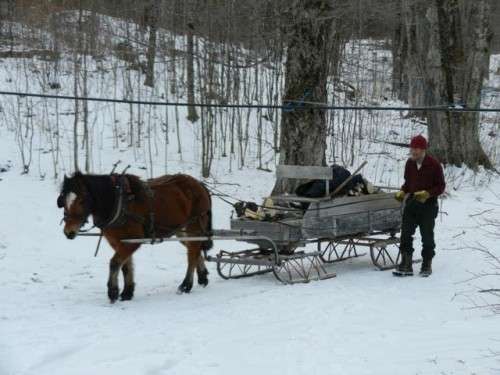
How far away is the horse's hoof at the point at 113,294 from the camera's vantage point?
7930mm

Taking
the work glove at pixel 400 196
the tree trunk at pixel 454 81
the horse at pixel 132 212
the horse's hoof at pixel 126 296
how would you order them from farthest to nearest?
the tree trunk at pixel 454 81, the work glove at pixel 400 196, the horse's hoof at pixel 126 296, the horse at pixel 132 212

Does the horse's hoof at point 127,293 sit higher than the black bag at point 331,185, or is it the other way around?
the black bag at point 331,185

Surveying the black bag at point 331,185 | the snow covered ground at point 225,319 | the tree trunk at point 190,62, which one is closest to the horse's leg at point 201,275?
the snow covered ground at point 225,319

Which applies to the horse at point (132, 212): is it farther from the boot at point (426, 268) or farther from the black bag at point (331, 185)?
the boot at point (426, 268)

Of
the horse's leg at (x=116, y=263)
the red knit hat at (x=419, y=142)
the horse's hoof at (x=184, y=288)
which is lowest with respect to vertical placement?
the horse's hoof at (x=184, y=288)

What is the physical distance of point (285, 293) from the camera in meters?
8.37

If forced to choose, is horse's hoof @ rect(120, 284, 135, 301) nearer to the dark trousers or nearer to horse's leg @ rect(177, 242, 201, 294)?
horse's leg @ rect(177, 242, 201, 294)

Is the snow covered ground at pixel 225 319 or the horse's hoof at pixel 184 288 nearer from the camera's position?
the snow covered ground at pixel 225 319

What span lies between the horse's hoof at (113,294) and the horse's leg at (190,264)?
847 mm

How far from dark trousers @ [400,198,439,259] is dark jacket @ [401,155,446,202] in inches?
5.8

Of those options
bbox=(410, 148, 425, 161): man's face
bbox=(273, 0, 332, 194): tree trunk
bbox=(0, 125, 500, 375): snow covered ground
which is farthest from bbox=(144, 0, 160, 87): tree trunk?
bbox=(410, 148, 425, 161): man's face

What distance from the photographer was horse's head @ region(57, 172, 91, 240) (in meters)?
7.64

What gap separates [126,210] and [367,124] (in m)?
11.4

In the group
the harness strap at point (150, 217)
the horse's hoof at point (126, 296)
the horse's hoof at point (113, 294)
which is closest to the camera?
the horse's hoof at point (113, 294)
